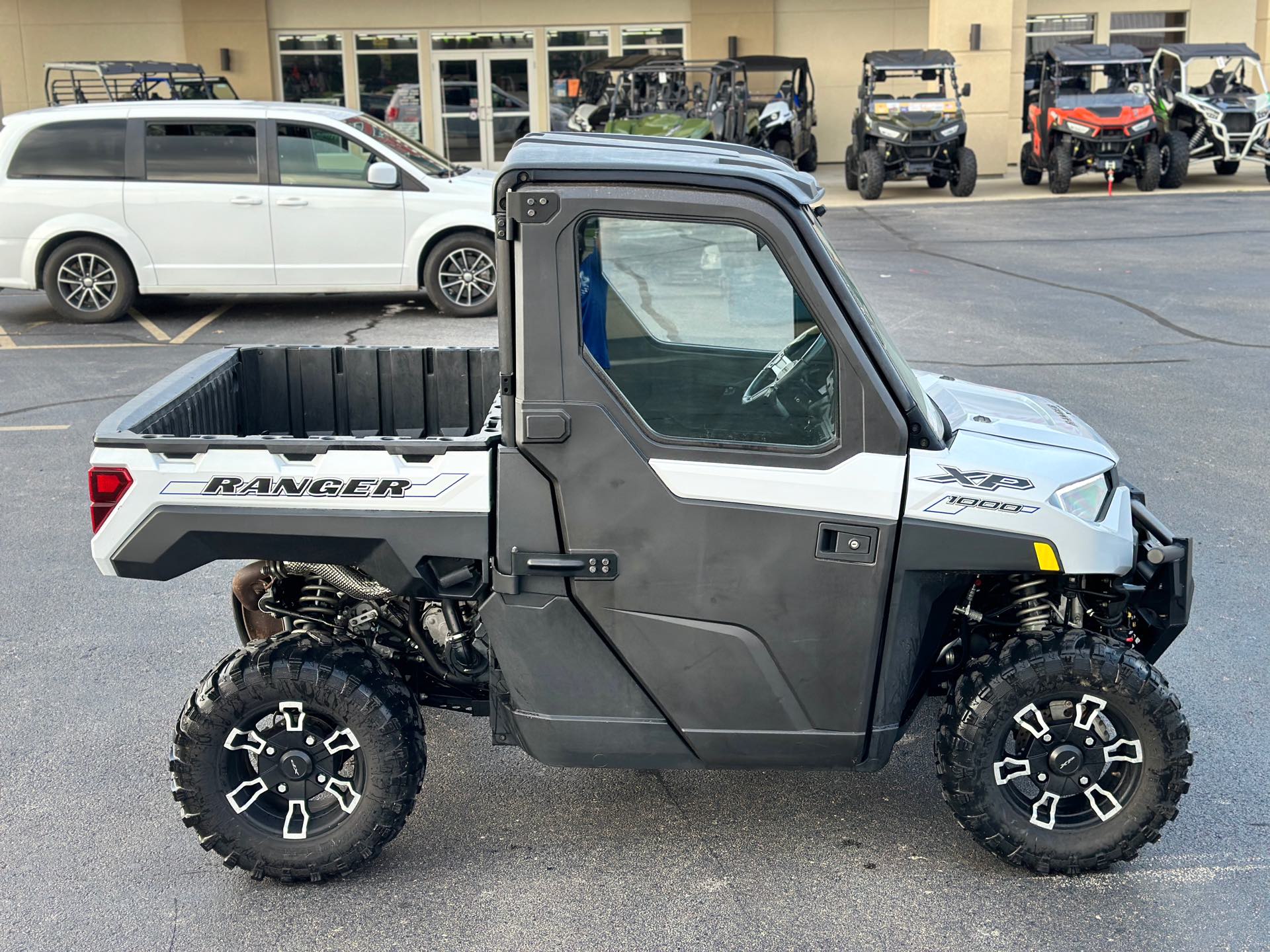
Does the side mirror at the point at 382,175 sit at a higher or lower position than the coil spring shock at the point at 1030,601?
higher

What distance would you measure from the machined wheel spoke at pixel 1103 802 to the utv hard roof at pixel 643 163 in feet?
6.15

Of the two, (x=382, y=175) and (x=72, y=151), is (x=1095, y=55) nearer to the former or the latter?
(x=382, y=175)

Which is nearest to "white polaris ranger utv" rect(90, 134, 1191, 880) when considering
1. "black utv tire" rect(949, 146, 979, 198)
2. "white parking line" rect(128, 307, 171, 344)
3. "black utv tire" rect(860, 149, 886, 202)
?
"white parking line" rect(128, 307, 171, 344)

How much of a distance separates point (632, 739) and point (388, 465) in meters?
1.04

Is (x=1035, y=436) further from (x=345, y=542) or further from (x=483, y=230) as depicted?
(x=483, y=230)

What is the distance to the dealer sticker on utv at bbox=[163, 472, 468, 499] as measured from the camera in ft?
11.9

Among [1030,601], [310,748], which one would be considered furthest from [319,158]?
[1030,601]

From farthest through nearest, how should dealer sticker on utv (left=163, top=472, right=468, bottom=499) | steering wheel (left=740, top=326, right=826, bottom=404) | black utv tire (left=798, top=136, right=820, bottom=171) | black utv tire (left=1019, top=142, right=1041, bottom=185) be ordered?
1. black utv tire (left=798, top=136, right=820, bottom=171)
2. black utv tire (left=1019, top=142, right=1041, bottom=185)
3. dealer sticker on utv (left=163, top=472, right=468, bottom=499)
4. steering wheel (left=740, top=326, right=826, bottom=404)

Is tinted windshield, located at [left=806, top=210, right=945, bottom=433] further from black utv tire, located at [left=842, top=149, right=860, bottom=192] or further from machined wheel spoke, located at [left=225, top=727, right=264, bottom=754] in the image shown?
black utv tire, located at [left=842, top=149, right=860, bottom=192]

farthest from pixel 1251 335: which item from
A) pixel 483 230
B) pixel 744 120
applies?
pixel 744 120

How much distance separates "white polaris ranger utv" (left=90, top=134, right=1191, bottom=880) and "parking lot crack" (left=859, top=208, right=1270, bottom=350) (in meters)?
7.98

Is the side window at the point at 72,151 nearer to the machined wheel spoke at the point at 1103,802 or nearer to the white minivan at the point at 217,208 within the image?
the white minivan at the point at 217,208

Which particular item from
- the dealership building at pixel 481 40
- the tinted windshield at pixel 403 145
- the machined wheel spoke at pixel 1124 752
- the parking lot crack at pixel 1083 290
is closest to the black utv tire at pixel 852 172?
the parking lot crack at pixel 1083 290

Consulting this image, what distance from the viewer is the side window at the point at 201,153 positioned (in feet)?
39.7
